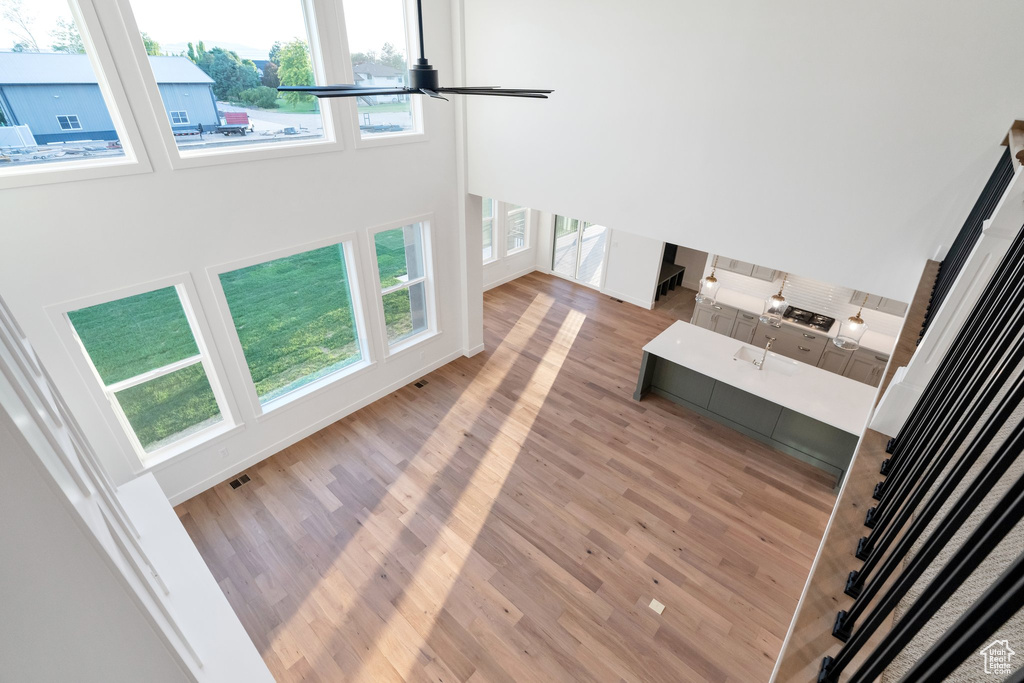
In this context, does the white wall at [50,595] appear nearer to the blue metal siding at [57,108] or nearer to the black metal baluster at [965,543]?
the black metal baluster at [965,543]

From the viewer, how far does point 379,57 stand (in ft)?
15.0

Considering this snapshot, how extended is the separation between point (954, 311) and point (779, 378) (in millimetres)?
3684

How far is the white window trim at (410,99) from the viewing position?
415 centimetres

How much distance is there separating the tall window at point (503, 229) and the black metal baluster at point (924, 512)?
786 centimetres

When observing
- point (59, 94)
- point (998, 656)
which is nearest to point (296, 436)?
point (59, 94)

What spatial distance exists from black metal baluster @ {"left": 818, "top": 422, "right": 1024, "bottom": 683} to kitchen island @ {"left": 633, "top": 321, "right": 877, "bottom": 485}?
14.7ft

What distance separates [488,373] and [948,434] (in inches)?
223

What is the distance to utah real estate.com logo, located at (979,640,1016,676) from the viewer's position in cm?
67

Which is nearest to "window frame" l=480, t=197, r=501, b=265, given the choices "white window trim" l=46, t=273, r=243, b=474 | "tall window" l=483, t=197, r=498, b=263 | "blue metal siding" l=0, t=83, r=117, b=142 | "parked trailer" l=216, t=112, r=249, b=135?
"tall window" l=483, t=197, r=498, b=263

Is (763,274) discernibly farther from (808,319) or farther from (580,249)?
(580,249)

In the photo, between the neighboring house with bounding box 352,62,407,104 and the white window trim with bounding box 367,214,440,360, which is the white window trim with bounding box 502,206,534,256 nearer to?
the white window trim with bounding box 367,214,440,360

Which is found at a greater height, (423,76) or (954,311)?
(423,76)

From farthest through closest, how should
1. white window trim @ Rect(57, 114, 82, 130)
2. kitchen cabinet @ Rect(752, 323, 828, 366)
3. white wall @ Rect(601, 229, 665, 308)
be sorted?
white wall @ Rect(601, 229, 665, 308) → kitchen cabinet @ Rect(752, 323, 828, 366) → white window trim @ Rect(57, 114, 82, 130)

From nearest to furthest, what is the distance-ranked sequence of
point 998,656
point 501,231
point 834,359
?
point 998,656 → point 834,359 → point 501,231
